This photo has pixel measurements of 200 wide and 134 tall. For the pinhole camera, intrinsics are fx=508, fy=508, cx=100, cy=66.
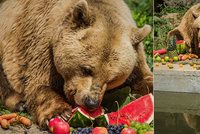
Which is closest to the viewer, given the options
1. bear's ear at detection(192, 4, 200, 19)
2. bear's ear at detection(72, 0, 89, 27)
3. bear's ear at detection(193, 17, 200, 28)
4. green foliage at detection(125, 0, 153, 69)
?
bear's ear at detection(72, 0, 89, 27)

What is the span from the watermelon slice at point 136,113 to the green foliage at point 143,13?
16.3 inches

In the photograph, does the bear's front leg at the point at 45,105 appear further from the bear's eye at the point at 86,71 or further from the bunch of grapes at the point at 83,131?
the bear's eye at the point at 86,71

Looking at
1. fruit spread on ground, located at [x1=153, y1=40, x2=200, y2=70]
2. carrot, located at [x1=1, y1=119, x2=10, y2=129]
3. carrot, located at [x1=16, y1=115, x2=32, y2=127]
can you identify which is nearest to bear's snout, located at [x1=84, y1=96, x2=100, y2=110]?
carrot, located at [x1=16, y1=115, x2=32, y2=127]

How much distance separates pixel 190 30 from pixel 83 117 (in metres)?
2.25

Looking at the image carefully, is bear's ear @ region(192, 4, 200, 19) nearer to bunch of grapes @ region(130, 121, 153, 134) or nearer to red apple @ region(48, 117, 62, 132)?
bunch of grapes @ region(130, 121, 153, 134)

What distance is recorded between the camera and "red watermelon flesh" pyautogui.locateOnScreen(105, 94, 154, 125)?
304 centimetres

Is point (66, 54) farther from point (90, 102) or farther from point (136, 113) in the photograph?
point (136, 113)

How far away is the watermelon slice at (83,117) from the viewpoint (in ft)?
9.43

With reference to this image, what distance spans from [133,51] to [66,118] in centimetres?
55

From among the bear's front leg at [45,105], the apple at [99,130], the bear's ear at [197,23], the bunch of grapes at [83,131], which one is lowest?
the bear's ear at [197,23]

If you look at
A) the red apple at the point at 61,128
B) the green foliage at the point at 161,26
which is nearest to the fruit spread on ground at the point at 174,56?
the green foliage at the point at 161,26

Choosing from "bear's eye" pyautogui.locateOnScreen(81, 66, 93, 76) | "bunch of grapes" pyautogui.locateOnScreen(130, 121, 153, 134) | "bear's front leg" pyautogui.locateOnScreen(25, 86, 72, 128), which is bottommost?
"bunch of grapes" pyautogui.locateOnScreen(130, 121, 153, 134)

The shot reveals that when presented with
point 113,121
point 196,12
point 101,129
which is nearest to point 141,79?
point 113,121

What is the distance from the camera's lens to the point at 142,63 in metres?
3.11
